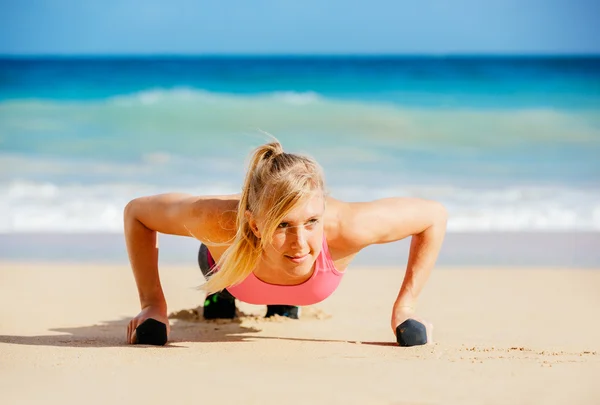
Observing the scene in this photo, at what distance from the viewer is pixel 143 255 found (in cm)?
415

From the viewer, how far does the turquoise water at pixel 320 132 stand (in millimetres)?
9266

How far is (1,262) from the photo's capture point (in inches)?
253

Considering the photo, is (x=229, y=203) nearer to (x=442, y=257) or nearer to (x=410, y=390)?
(x=410, y=390)

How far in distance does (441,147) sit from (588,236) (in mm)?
6553

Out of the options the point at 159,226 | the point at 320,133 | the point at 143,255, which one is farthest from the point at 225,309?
the point at 320,133

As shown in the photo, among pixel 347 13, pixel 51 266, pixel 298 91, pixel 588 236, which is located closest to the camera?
pixel 51 266

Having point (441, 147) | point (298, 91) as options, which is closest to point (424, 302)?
point (441, 147)

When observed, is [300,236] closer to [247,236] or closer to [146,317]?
[247,236]

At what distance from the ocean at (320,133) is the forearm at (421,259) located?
1032mm

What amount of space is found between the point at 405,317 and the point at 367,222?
56 cm

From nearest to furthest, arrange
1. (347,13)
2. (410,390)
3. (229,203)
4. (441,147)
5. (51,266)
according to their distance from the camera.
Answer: (410,390)
(229,203)
(51,266)
(441,147)
(347,13)

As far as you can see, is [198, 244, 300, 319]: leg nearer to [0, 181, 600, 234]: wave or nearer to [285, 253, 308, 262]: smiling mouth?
[285, 253, 308, 262]: smiling mouth

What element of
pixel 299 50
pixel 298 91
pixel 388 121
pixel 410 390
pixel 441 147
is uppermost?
pixel 299 50

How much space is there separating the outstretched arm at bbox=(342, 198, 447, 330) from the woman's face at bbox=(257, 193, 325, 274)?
0.83 feet
